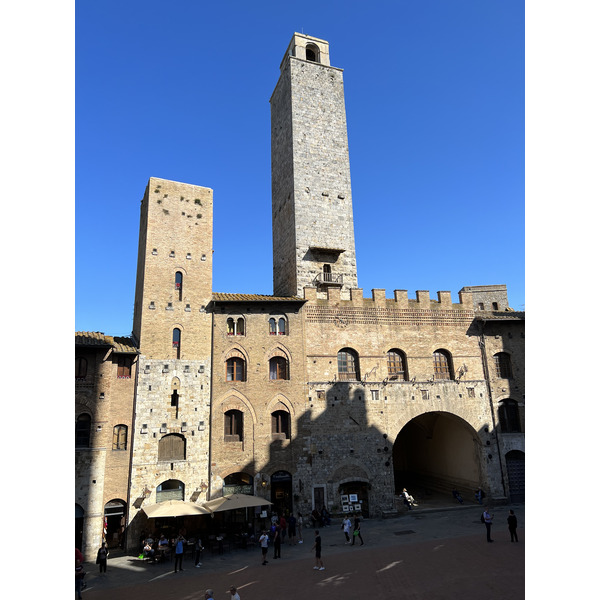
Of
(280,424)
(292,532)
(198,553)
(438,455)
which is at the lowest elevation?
(292,532)

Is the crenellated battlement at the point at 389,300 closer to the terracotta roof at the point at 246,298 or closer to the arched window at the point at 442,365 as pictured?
the terracotta roof at the point at 246,298

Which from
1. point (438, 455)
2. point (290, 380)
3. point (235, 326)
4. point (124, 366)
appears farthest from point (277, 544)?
point (438, 455)

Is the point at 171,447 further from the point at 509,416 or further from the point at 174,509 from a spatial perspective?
the point at 509,416

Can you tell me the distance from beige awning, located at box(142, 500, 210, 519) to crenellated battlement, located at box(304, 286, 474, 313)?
38.0 ft

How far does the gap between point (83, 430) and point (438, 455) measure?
22.1 m

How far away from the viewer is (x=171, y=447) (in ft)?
66.1

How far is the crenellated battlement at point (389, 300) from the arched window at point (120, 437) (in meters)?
11.3

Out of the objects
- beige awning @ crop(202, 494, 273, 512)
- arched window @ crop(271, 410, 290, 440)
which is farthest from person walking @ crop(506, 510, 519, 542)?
arched window @ crop(271, 410, 290, 440)

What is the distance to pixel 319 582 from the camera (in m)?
13.3
